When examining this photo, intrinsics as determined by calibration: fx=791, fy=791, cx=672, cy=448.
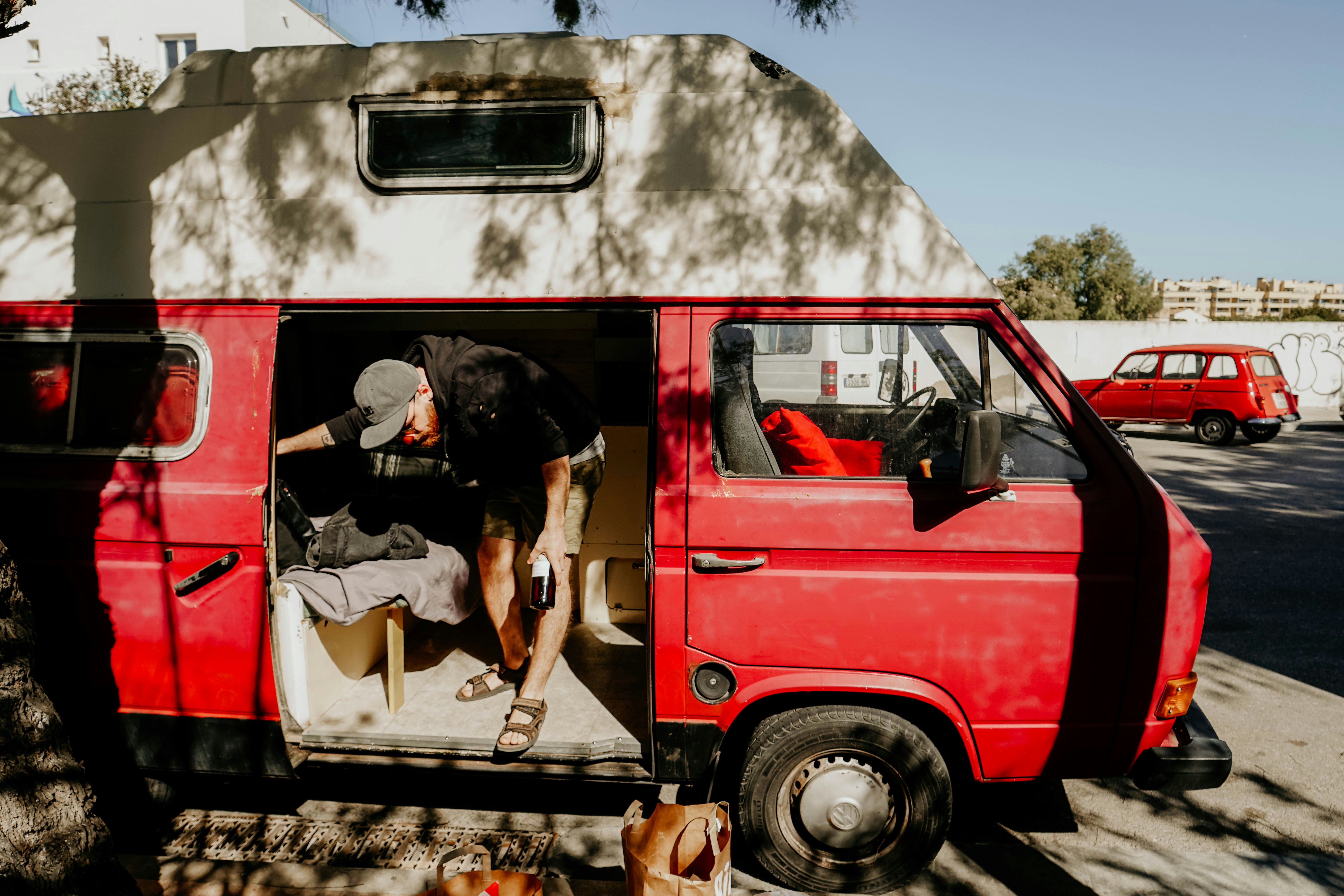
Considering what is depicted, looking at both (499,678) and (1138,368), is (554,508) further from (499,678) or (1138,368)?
(1138,368)

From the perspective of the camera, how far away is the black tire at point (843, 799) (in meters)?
2.84

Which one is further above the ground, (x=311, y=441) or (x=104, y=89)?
(x=104, y=89)

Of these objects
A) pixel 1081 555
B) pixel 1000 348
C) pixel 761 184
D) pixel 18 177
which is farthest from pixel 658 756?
pixel 18 177

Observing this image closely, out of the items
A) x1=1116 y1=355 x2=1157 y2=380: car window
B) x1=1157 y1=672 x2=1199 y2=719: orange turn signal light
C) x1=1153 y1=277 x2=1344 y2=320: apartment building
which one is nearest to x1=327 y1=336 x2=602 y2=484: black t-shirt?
x1=1157 y1=672 x2=1199 y2=719: orange turn signal light

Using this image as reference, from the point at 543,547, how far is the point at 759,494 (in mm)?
1007

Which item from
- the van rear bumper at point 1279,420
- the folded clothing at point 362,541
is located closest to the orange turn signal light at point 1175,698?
the folded clothing at point 362,541

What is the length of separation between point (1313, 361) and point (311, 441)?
1052 inches

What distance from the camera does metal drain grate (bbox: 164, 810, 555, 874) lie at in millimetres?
3178

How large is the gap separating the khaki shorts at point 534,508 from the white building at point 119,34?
2633 centimetres

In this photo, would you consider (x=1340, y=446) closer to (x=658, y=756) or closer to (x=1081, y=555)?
(x=1081, y=555)

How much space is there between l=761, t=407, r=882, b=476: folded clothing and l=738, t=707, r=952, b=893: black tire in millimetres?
863

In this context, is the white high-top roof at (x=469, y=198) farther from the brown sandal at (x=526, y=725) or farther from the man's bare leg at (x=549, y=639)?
the brown sandal at (x=526, y=725)

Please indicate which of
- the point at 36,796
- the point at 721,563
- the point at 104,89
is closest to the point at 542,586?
the point at 721,563

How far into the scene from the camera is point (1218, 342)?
72.6ft
